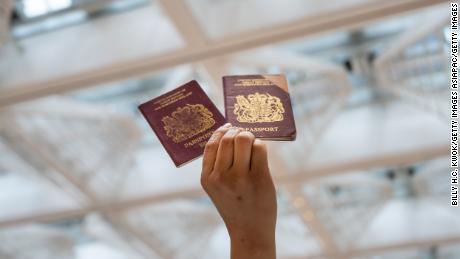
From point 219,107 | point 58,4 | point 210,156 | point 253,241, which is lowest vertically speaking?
point 253,241

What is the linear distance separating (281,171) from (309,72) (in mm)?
3147

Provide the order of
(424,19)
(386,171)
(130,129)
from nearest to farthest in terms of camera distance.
→ (424,19) < (130,129) < (386,171)

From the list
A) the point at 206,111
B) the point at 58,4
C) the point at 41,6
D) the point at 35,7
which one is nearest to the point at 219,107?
the point at 58,4

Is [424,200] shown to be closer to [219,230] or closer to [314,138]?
[219,230]

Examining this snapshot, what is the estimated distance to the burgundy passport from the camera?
3.15 m

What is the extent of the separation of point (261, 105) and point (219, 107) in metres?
7.02

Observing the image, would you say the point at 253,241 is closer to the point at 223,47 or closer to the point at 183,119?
the point at 183,119

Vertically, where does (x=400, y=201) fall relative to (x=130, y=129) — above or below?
below

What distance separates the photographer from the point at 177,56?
8.45 meters

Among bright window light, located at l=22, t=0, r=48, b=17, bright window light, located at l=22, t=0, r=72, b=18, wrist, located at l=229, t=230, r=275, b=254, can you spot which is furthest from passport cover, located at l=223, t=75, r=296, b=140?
bright window light, located at l=22, t=0, r=48, b=17

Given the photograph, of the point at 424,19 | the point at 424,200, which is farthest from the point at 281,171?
the point at 424,200

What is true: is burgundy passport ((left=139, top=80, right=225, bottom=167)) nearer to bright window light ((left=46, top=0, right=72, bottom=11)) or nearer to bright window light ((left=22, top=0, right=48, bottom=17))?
bright window light ((left=46, top=0, right=72, bottom=11))

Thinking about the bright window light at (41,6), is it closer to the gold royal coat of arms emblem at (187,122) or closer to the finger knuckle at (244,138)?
the gold royal coat of arms emblem at (187,122)

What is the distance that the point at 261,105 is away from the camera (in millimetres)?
3137
